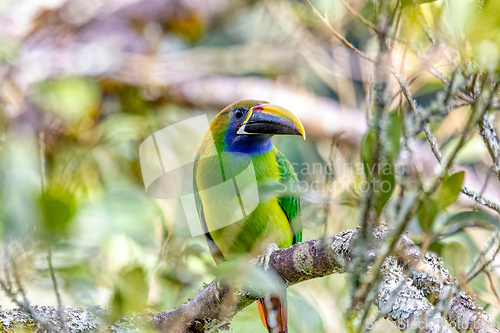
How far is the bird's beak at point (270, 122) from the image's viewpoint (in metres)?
2.80

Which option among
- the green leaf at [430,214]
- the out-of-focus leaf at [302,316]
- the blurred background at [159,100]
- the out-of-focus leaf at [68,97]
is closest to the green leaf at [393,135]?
the green leaf at [430,214]

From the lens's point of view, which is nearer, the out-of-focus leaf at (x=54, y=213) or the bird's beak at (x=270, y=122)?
the out-of-focus leaf at (x=54, y=213)

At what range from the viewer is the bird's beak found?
9.19ft

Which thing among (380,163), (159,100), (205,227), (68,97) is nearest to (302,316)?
(205,227)

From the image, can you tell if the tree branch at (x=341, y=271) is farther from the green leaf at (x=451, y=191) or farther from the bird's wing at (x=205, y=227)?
the bird's wing at (x=205, y=227)

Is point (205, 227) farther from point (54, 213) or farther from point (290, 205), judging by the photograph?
point (54, 213)

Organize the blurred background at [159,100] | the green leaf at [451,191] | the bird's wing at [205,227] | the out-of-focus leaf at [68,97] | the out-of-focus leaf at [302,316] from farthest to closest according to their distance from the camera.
→ the out-of-focus leaf at [68,97], the bird's wing at [205,227], the blurred background at [159,100], the out-of-focus leaf at [302,316], the green leaf at [451,191]

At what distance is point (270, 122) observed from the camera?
9.49 ft

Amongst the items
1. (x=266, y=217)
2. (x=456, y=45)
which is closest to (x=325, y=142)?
(x=266, y=217)

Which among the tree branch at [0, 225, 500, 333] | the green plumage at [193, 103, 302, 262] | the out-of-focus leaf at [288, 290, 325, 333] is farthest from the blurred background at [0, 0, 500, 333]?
the tree branch at [0, 225, 500, 333]

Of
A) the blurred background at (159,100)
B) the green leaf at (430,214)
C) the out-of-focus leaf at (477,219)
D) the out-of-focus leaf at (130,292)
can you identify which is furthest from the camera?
the blurred background at (159,100)

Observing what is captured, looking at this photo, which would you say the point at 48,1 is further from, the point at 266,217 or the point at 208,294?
the point at 208,294

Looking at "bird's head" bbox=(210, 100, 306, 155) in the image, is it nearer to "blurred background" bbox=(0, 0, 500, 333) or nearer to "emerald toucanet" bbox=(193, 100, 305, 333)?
"emerald toucanet" bbox=(193, 100, 305, 333)

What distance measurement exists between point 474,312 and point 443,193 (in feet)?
1.40
